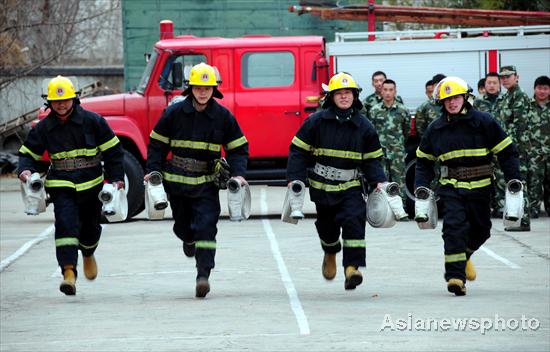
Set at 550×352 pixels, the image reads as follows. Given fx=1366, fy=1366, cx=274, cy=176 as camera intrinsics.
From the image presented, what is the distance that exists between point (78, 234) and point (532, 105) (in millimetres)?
7918

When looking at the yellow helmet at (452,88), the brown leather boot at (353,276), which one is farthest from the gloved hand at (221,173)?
the yellow helmet at (452,88)

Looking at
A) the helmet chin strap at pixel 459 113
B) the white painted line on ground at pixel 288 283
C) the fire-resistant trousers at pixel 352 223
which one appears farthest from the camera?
the fire-resistant trousers at pixel 352 223

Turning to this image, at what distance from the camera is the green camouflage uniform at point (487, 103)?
17.4m

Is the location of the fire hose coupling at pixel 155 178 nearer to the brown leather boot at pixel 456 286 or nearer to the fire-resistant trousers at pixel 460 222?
the fire-resistant trousers at pixel 460 222

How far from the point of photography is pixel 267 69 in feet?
62.7

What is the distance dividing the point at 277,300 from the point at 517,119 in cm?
667

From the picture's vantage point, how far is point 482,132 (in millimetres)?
11047

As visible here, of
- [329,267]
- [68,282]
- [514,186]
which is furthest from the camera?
[329,267]

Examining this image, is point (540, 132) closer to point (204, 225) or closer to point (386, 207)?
point (386, 207)

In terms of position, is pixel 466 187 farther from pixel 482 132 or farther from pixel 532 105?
pixel 532 105

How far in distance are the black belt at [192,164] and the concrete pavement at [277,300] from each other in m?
1.14

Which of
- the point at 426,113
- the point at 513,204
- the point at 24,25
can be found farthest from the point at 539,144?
the point at 24,25

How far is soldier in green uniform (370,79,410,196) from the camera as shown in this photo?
58.5 ft

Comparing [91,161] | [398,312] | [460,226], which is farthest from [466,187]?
[91,161]
